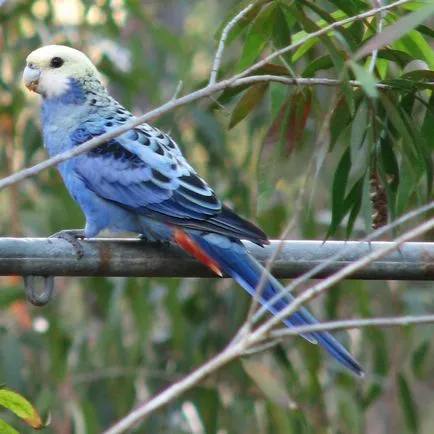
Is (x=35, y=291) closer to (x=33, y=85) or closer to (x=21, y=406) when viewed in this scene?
(x=21, y=406)

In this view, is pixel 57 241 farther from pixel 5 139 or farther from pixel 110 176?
pixel 5 139

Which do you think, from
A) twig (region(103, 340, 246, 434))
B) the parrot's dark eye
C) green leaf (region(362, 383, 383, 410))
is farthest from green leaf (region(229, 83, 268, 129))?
green leaf (region(362, 383, 383, 410))

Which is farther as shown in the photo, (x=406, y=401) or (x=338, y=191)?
(x=406, y=401)

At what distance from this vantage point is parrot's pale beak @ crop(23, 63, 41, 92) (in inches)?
119

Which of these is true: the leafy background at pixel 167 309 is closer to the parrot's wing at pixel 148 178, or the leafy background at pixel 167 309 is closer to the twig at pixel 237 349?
the parrot's wing at pixel 148 178

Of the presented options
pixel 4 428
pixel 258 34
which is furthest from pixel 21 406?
pixel 258 34

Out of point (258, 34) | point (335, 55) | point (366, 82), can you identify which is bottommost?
point (366, 82)

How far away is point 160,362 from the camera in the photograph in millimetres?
4461

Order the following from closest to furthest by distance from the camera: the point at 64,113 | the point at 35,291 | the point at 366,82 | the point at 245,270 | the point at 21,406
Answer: the point at 366,82, the point at 21,406, the point at 35,291, the point at 245,270, the point at 64,113

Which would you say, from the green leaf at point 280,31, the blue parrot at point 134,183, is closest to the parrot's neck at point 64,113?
the blue parrot at point 134,183

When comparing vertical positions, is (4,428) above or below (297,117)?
below

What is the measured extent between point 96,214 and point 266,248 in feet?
2.00

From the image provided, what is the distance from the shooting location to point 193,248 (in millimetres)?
2465

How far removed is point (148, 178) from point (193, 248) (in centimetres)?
32
